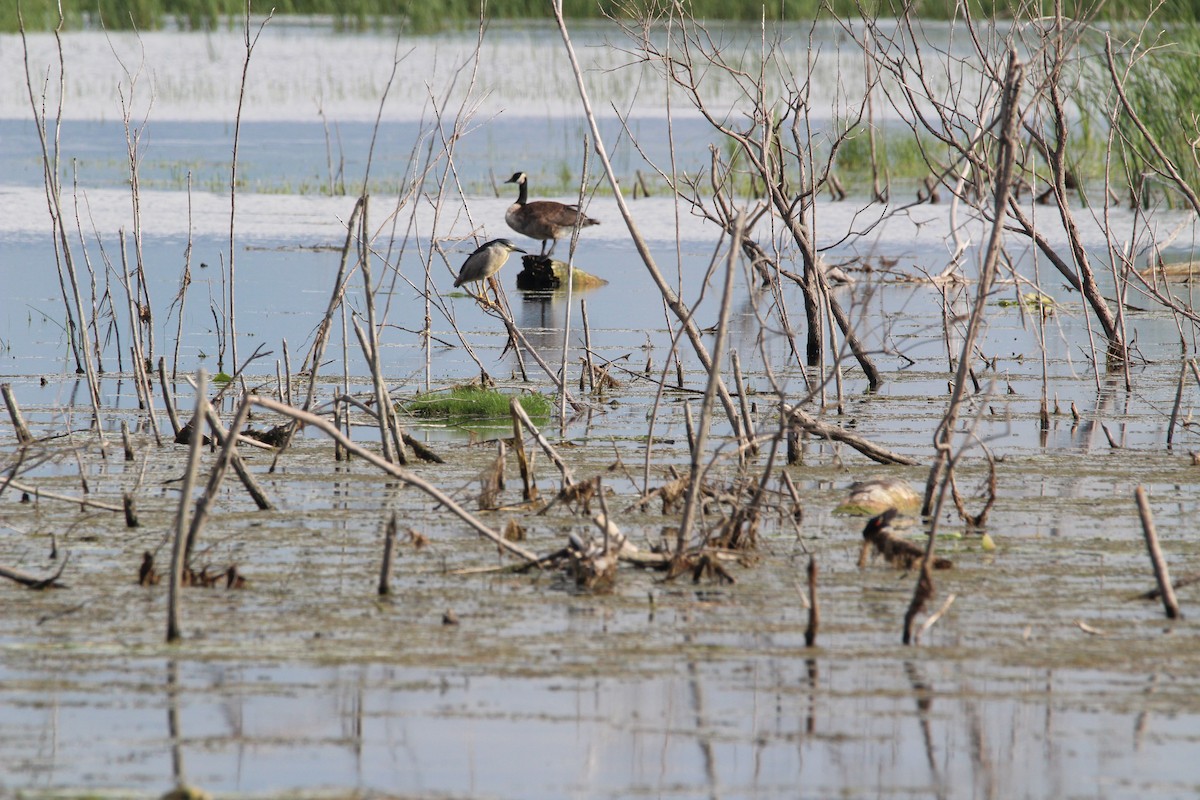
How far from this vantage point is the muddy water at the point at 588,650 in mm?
3295

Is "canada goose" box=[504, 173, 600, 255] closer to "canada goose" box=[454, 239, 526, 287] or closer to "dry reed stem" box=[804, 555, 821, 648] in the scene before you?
"canada goose" box=[454, 239, 526, 287]

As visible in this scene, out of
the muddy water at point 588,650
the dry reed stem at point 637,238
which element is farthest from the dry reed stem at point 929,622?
the dry reed stem at point 637,238

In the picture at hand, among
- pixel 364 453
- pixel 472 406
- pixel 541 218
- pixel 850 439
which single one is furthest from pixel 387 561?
pixel 541 218

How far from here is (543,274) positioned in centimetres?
1329

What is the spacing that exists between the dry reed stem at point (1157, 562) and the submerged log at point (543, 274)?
8.83 metres

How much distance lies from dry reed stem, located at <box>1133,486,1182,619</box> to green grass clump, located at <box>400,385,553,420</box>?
12.3ft

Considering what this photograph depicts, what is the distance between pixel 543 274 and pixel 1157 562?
946 cm

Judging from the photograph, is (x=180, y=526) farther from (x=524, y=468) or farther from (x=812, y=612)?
(x=524, y=468)

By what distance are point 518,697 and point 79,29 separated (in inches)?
1240

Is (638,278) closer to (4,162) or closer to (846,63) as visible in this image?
(4,162)

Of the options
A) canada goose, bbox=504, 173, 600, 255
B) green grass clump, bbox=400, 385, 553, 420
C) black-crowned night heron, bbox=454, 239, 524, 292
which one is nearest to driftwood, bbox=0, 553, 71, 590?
green grass clump, bbox=400, 385, 553, 420

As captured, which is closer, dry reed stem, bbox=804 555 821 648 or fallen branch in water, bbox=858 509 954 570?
dry reed stem, bbox=804 555 821 648

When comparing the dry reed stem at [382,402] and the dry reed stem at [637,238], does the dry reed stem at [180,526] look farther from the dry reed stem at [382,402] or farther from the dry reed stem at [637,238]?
the dry reed stem at [637,238]

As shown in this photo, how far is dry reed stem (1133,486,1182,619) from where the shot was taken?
411cm
